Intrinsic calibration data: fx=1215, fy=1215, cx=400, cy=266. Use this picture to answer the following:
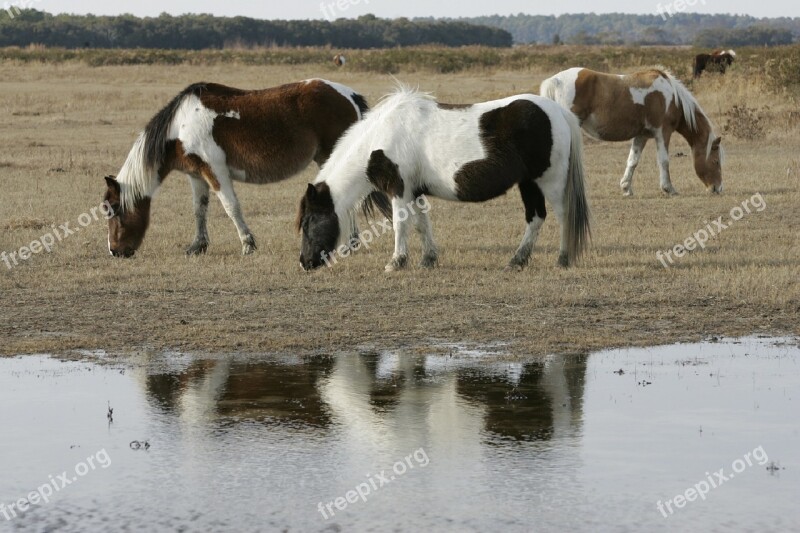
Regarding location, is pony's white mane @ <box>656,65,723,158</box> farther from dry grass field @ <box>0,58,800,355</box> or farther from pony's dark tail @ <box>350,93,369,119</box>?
pony's dark tail @ <box>350,93,369,119</box>

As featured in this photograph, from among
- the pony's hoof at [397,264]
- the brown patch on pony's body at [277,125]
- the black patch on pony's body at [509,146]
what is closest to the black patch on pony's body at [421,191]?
the black patch on pony's body at [509,146]

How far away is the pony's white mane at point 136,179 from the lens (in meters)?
12.1

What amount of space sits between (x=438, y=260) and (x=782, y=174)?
28.5 ft

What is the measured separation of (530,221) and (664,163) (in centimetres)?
605

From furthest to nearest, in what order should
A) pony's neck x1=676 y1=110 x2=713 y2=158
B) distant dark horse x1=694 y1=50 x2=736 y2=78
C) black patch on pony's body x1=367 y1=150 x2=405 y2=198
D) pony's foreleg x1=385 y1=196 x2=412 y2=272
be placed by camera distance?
distant dark horse x1=694 y1=50 x2=736 y2=78, pony's neck x1=676 y1=110 x2=713 y2=158, pony's foreleg x1=385 y1=196 x2=412 y2=272, black patch on pony's body x1=367 y1=150 x2=405 y2=198

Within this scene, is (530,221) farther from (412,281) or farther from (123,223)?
(123,223)

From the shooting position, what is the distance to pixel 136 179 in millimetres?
12078

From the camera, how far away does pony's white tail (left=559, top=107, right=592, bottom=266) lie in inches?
431

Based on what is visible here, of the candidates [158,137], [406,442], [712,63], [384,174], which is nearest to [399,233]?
[384,174]

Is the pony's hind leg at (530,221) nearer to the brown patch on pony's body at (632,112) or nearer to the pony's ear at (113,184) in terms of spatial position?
the pony's ear at (113,184)

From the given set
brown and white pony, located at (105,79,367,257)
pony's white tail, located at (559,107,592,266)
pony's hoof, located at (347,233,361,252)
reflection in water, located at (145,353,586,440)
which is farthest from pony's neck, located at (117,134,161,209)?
reflection in water, located at (145,353,586,440)

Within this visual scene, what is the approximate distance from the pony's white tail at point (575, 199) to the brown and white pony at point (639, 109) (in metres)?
5.76

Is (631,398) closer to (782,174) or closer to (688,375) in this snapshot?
(688,375)

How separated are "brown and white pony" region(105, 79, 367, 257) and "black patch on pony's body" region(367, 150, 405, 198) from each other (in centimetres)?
145
